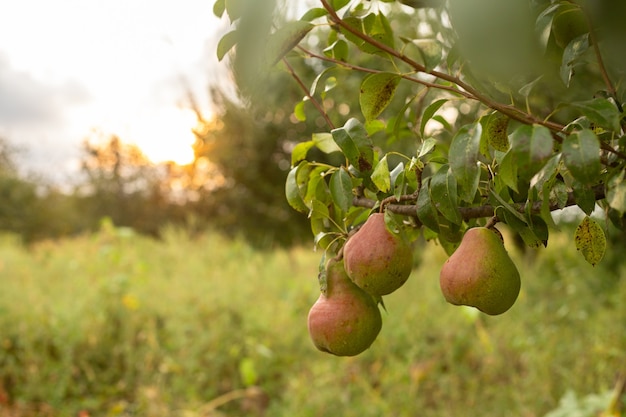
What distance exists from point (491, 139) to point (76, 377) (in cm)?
260

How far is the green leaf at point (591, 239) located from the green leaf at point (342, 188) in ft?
0.59

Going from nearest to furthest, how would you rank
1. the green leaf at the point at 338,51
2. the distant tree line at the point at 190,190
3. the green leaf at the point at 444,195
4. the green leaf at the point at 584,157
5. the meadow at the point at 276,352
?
the green leaf at the point at 584,157
the green leaf at the point at 444,195
the green leaf at the point at 338,51
the meadow at the point at 276,352
the distant tree line at the point at 190,190

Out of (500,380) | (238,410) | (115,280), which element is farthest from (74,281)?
(500,380)

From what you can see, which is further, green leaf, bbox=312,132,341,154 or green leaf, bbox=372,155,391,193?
green leaf, bbox=312,132,341,154

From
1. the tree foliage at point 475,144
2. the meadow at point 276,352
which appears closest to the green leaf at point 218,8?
the tree foliage at point 475,144

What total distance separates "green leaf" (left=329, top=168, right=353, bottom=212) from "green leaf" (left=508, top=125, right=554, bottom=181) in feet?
0.57

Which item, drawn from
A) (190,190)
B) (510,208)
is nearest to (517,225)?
(510,208)

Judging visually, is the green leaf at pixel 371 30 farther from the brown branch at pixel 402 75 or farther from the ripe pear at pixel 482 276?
the ripe pear at pixel 482 276

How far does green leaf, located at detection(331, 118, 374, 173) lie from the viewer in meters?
0.50

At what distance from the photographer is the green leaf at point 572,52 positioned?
45cm

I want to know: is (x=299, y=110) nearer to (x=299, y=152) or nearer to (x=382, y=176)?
(x=299, y=152)

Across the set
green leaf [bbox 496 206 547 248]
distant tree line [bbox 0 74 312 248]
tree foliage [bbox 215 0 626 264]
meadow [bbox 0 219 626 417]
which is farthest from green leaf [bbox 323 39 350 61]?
distant tree line [bbox 0 74 312 248]

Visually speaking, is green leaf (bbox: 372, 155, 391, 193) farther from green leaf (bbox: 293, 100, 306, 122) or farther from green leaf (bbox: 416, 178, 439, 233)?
green leaf (bbox: 293, 100, 306, 122)

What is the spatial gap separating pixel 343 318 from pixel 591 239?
0.20 meters
